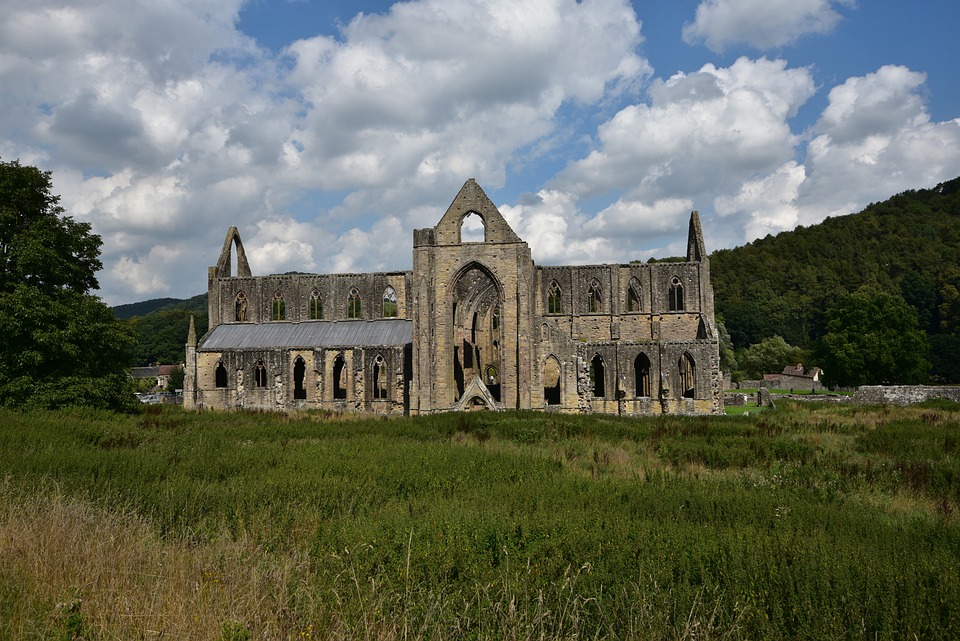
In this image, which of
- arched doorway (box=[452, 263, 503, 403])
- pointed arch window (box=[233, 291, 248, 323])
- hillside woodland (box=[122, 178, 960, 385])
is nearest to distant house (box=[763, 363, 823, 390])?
hillside woodland (box=[122, 178, 960, 385])

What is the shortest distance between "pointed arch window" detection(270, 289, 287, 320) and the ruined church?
113 millimetres

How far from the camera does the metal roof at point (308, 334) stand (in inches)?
1544

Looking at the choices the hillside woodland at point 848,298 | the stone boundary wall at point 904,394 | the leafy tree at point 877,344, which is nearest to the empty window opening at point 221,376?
the hillside woodland at point 848,298

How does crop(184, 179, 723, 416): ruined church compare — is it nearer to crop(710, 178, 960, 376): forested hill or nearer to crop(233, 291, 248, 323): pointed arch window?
crop(233, 291, 248, 323): pointed arch window

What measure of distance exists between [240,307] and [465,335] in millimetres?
17749

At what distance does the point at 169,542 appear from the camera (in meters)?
6.33

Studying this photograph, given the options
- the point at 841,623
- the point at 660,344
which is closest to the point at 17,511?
the point at 841,623

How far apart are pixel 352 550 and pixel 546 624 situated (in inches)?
86.4

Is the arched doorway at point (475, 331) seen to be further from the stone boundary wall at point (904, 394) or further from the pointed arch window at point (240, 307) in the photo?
the stone boundary wall at point (904, 394)

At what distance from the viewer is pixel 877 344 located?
164 ft

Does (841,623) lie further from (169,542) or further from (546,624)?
(169,542)

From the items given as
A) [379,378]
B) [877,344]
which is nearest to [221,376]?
[379,378]

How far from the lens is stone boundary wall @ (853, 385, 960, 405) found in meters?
34.9

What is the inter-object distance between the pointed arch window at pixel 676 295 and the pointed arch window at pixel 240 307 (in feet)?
99.0
